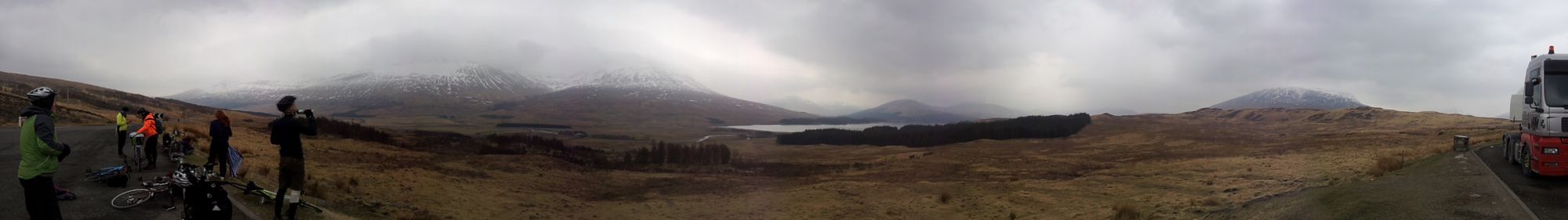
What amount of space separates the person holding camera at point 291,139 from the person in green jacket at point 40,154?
5.94ft

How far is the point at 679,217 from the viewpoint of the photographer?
24.7 metres

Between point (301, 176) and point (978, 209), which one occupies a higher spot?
point (301, 176)

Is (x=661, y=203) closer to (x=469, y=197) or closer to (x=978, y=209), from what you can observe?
(x=469, y=197)

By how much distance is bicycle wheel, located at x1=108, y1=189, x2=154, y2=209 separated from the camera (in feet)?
31.1

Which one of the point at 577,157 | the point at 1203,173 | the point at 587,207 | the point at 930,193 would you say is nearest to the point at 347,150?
the point at 577,157

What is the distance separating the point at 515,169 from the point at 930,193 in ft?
76.6

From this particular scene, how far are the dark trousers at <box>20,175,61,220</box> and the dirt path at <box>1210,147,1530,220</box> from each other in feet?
54.7

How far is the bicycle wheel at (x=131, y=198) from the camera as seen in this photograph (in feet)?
31.1

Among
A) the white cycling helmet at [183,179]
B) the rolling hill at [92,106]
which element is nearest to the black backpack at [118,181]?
the white cycling helmet at [183,179]

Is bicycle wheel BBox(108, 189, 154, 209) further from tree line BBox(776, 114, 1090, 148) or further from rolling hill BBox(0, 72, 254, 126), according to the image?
tree line BBox(776, 114, 1090, 148)

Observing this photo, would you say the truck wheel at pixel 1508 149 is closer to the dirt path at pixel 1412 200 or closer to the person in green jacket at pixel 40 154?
the dirt path at pixel 1412 200

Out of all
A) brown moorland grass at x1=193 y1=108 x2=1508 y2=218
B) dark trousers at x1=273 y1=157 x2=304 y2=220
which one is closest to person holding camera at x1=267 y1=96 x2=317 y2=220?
dark trousers at x1=273 y1=157 x2=304 y2=220

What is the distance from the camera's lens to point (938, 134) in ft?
269

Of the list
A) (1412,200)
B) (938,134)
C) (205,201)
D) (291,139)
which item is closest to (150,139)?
(291,139)
